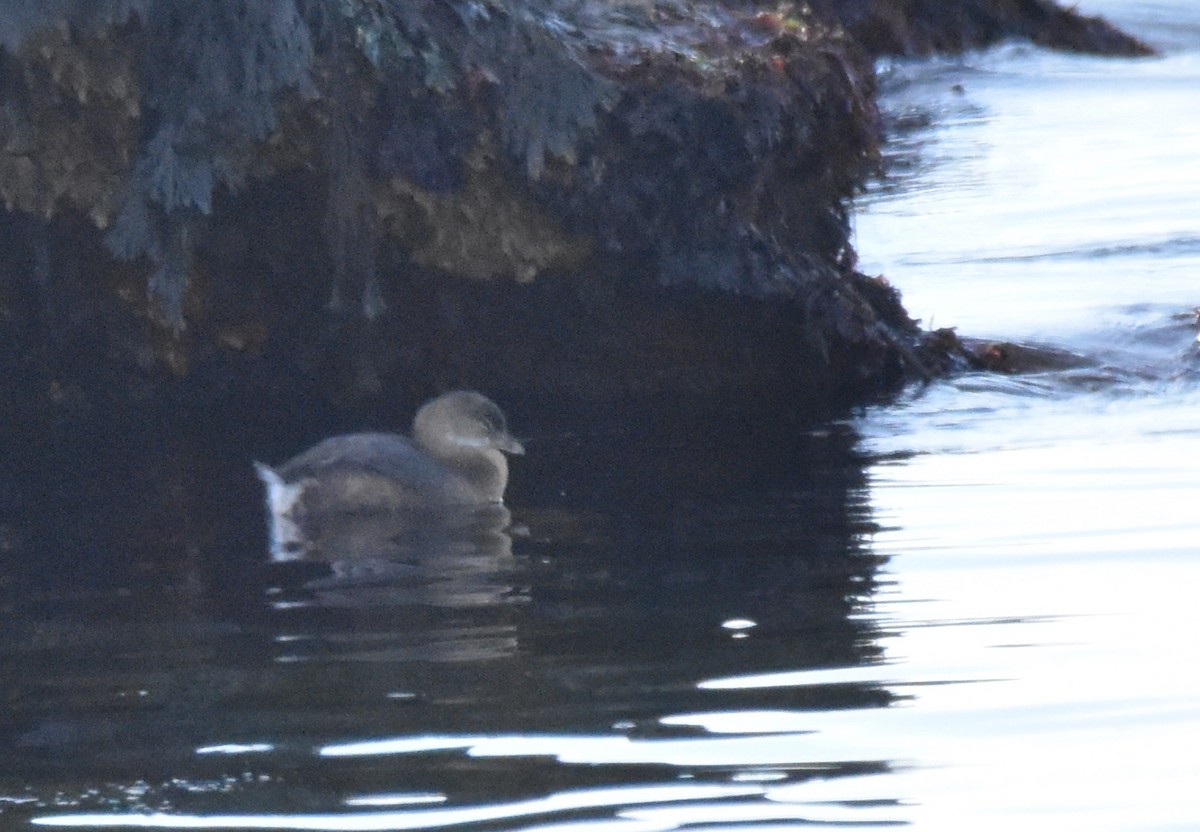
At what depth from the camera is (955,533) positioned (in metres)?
8.05

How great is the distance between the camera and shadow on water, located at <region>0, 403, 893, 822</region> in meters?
5.44

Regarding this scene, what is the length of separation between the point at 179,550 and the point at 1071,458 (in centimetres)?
399

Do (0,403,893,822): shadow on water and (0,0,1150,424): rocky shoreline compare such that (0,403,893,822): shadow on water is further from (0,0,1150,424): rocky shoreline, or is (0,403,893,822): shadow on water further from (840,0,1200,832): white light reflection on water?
(0,0,1150,424): rocky shoreline

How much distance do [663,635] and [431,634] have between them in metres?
0.75

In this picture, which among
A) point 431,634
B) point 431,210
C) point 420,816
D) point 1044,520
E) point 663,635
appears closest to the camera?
point 420,816

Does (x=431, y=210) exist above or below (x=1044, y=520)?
above

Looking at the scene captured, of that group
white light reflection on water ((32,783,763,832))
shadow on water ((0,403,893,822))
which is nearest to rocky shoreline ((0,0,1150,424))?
shadow on water ((0,403,893,822))

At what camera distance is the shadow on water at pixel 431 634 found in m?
5.44

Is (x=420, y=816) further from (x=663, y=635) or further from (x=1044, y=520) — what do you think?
(x=1044, y=520)

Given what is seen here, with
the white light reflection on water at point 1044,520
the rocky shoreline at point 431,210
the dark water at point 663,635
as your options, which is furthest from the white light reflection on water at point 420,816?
the rocky shoreline at point 431,210

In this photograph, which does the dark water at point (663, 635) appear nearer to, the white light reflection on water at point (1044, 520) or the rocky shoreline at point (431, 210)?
the white light reflection on water at point (1044, 520)

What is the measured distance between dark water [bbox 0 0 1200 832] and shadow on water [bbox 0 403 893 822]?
0.02m

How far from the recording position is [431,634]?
6.81 metres

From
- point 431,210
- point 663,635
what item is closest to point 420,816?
point 663,635
